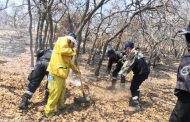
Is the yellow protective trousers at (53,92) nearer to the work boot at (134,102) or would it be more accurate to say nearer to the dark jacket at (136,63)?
the dark jacket at (136,63)

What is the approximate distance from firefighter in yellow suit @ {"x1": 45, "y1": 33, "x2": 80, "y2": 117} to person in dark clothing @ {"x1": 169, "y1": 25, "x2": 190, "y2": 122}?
3.34 m

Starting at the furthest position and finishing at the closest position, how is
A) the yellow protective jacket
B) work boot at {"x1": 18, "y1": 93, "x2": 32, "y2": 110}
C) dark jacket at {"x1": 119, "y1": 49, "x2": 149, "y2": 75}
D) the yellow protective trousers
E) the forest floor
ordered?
dark jacket at {"x1": 119, "y1": 49, "x2": 149, "y2": 75} → work boot at {"x1": 18, "y1": 93, "x2": 32, "y2": 110} → the forest floor → the yellow protective trousers → the yellow protective jacket

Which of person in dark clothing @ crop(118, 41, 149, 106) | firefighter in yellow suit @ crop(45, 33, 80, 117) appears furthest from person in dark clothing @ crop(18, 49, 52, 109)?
person in dark clothing @ crop(118, 41, 149, 106)

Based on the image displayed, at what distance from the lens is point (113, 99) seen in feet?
31.1

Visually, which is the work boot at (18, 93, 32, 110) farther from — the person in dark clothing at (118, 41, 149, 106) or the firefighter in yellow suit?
the person in dark clothing at (118, 41, 149, 106)

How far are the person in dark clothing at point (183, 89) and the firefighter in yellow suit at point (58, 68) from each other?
3.34 metres

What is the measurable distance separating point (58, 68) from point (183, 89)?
3618 millimetres

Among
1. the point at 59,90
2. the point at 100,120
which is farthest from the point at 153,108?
the point at 59,90

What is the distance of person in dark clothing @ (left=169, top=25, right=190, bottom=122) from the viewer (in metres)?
4.52

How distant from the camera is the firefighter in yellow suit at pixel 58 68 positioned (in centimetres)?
753

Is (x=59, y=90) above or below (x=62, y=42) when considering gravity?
below

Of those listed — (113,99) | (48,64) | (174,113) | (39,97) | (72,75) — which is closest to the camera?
(174,113)

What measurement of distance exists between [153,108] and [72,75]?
3178mm

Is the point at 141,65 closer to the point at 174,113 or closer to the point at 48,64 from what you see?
the point at 48,64
